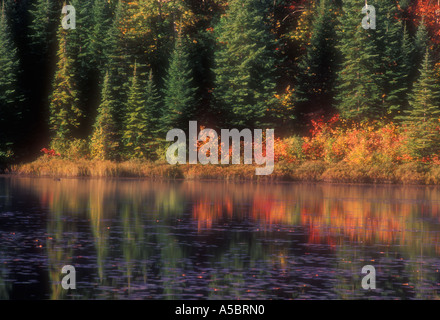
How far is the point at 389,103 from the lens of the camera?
76.2 meters

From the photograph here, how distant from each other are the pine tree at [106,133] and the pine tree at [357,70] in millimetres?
21792

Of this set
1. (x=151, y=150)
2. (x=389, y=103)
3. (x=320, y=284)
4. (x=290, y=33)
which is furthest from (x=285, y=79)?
(x=320, y=284)

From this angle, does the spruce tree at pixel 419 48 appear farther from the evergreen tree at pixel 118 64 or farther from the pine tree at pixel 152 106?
the evergreen tree at pixel 118 64

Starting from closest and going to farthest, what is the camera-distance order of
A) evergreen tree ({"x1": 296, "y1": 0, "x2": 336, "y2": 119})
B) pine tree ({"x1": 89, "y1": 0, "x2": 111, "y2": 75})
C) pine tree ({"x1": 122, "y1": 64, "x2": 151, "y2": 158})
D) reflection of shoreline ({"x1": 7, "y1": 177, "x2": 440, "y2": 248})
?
reflection of shoreline ({"x1": 7, "y1": 177, "x2": 440, "y2": 248}) → pine tree ({"x1": 122, "y1": 64, "x2": 151, "y2": 158}) → evergreen tree ({"x1": 296, "y1": 0, "x2": 336, "y2": 119}) → pine tree ({"x1": 89, "y1": 0, "x2": 111, "y2": 75})

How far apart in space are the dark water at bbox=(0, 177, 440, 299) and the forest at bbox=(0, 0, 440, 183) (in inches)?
968

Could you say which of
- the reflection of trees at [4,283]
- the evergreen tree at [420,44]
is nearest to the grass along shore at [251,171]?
the evergreen tree at [420,44]

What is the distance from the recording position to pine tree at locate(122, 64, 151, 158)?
7556 centimetres

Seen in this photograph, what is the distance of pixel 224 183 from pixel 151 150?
14563 mm

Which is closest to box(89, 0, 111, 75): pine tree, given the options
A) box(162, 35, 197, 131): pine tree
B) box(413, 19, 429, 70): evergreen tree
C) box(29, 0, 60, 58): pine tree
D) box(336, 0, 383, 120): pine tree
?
box(29, 0, 60, 58): pine tree

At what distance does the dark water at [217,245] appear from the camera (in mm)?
18953

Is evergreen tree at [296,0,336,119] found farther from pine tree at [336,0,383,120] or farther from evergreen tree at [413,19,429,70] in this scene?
evergreen tree at [413,19,429,70]

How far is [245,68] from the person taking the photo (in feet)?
244

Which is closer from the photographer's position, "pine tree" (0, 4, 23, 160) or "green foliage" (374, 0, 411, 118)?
"green foliage" (374, 0, 411, 118)
